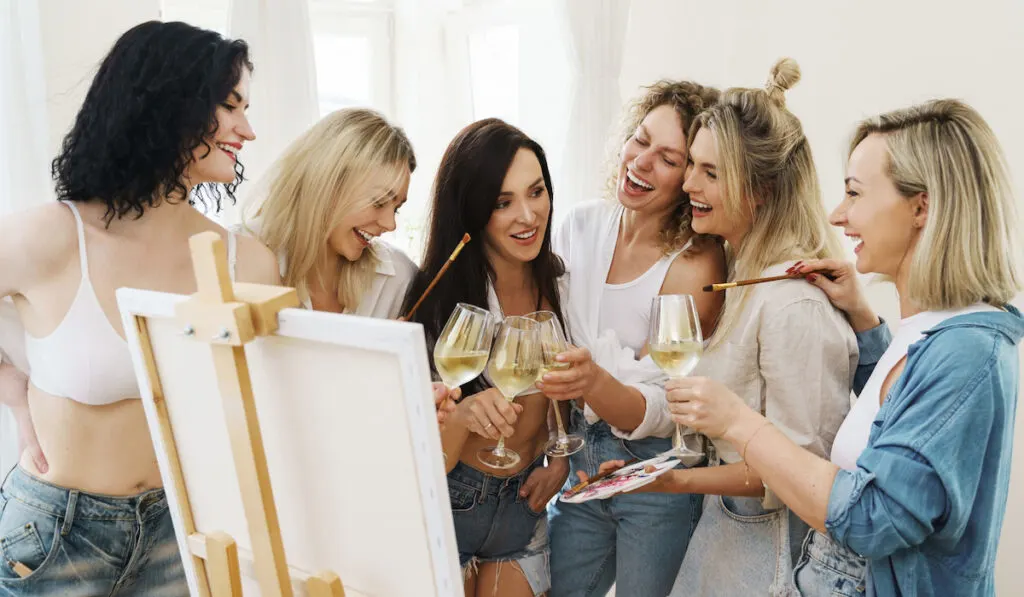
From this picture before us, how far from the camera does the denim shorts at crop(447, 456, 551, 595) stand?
6.44ft

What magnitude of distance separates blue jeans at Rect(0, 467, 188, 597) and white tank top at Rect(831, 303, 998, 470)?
48.9 inches

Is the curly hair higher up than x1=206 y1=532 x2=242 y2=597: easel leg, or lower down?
higher up

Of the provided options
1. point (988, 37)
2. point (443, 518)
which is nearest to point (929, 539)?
point (443, 518)

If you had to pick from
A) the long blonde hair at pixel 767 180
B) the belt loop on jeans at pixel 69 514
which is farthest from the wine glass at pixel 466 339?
the belt loop on jeans at pixel 69 514

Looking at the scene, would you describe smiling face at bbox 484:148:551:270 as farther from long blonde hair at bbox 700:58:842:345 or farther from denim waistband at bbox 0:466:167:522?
denim waistband at bbox 0:466:167:522

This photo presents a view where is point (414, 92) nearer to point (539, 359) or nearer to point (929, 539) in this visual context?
point (539, 359)

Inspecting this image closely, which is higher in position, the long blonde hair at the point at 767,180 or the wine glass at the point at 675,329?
A: the long blonde hair at the point at 767,180

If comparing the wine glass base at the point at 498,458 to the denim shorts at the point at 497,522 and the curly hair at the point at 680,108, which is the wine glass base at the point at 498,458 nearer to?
the denim shorts at the point at 497,522

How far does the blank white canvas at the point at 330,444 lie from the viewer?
977 millimetres

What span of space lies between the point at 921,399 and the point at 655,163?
103 cm

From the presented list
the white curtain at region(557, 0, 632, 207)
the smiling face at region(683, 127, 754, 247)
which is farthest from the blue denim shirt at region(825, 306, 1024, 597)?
the white curtain at region(557, 0, 632, 207)

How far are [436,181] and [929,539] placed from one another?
1309 mm

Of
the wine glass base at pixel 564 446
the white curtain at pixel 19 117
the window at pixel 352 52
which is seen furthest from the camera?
the window at pixel 352 52

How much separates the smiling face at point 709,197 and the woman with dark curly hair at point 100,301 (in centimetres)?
107
